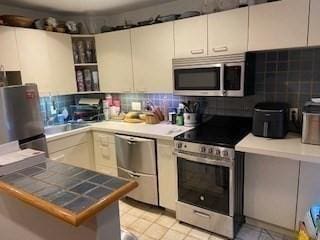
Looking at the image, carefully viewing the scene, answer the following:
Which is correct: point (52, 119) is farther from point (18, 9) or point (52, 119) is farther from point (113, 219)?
point (113, 219)

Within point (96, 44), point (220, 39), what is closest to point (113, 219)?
point (220, 39)

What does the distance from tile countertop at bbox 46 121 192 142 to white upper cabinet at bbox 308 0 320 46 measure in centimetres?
130

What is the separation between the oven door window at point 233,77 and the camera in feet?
6.84

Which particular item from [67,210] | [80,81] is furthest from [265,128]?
[80,81]

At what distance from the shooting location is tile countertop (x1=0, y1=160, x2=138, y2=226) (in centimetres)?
88

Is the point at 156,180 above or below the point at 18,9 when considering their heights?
below

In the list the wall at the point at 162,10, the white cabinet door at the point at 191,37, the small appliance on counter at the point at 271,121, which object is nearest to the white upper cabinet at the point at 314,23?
the wall at the point at 162,10

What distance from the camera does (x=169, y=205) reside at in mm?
2463

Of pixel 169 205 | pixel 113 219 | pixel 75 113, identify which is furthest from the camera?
pixel 75 113

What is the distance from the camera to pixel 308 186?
1.90 metres

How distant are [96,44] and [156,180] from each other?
184cm

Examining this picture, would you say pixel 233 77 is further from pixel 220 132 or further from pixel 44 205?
pixel 44 205

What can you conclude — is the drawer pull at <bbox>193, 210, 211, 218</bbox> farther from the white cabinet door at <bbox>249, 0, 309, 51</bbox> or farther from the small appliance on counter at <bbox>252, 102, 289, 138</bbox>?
the white cabinet door at <bbox>249, 0, 309, 51</bbox>

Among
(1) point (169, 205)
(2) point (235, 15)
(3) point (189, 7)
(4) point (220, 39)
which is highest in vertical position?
(3) point (189, 7)
